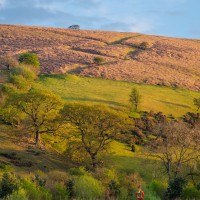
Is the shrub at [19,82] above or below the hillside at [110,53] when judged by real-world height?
below

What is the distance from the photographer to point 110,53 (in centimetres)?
14075

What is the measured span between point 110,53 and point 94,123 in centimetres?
9136

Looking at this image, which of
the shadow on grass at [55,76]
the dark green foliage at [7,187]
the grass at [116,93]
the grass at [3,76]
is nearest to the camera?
the dark green foliage at [7,187]

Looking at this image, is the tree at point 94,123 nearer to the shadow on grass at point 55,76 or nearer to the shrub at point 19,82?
the shrub at point 19,82

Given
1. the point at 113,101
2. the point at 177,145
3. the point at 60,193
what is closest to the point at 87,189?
the point at 60,193

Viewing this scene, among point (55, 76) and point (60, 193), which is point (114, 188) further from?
point (55, 76)

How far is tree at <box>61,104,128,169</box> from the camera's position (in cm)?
5203

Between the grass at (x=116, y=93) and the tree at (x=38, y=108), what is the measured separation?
2162 centimetres

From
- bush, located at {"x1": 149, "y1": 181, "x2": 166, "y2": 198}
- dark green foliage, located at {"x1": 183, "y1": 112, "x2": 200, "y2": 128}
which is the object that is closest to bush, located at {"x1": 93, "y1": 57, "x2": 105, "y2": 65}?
dark green foliage, located at {"x1": 183, "y1": 112, "x2": 200, "y2": 128}

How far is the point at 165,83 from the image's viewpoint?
11306 centimetres

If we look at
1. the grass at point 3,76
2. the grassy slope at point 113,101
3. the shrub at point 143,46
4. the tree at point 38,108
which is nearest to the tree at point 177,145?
the grassy slope at point 113,101

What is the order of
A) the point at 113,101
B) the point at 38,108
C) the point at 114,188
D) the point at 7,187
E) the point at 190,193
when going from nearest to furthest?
the point at 7,187
the point at 190,193
the point at 114,188
the point at 38,108
the point at 113,101

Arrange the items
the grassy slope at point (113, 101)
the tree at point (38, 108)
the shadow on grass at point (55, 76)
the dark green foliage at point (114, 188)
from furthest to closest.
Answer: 1. the shadow on grass at point (55, 76)
2. the tree at point (38, 108)
3. the grassy slope at point (113, 101)
4. the dark green foliage at point (114, 188)

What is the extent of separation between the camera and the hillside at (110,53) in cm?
11675
